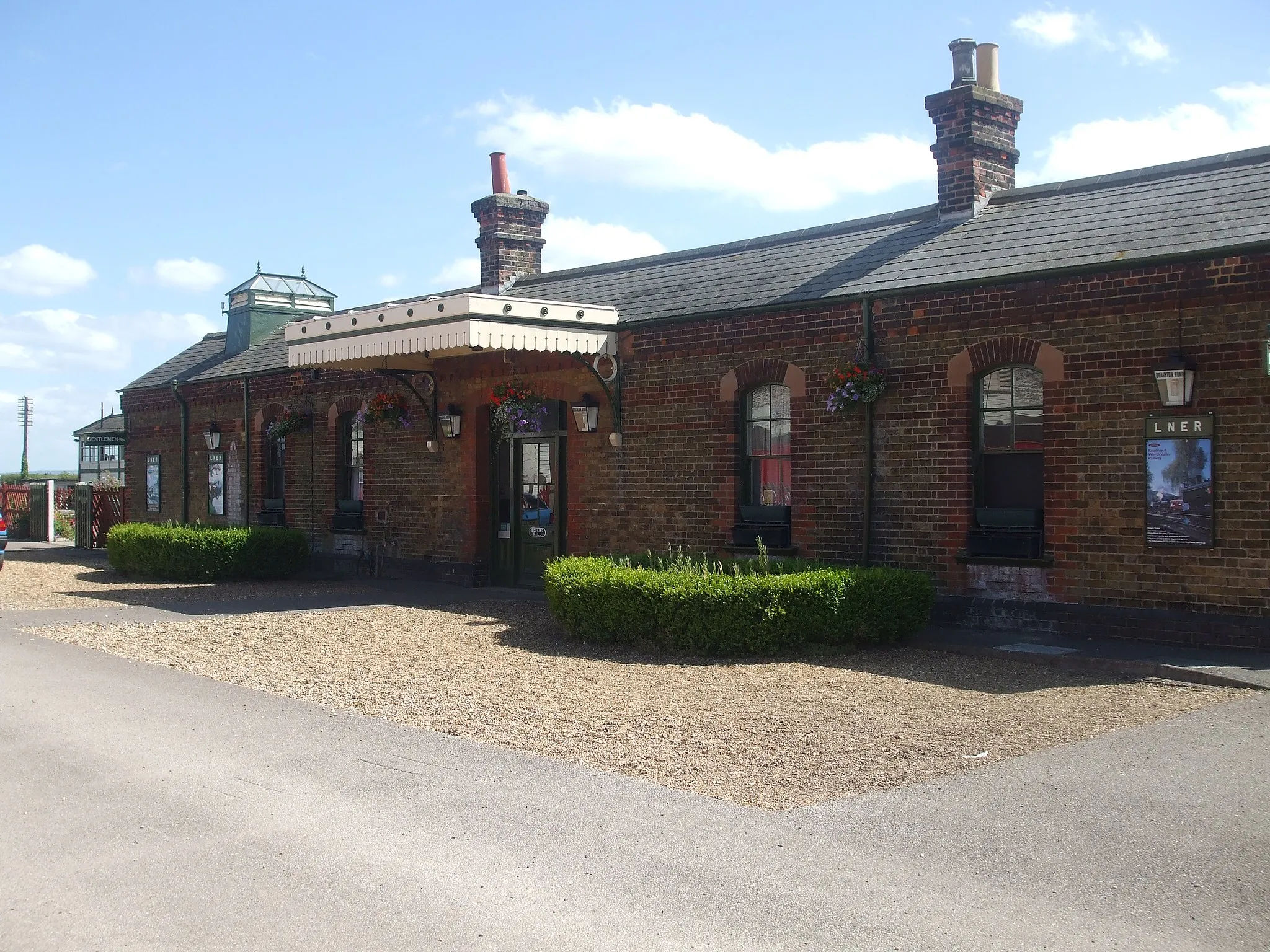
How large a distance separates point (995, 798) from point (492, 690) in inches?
167

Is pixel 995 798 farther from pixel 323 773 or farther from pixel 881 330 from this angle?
pixel 881 330

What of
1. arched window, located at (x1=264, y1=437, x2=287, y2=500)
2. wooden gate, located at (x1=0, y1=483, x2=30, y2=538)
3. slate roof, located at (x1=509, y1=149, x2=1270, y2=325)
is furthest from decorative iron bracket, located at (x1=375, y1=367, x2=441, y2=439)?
wooden gate, located at (x1=0, y1=483, x2=30, y2=538)

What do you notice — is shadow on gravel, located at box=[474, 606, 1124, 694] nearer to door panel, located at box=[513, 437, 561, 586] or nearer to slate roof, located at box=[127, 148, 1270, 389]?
slate roof, located at box=[127, 148, 1270, 389]

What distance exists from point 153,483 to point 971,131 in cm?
1896

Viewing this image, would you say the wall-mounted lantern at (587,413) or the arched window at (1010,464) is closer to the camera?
the arched window at (1010,464)

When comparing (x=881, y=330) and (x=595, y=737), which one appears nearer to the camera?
(x=595, y=737)

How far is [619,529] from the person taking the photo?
Answer: 1534 cm

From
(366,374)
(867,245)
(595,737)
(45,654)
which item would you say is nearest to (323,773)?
(595,737)

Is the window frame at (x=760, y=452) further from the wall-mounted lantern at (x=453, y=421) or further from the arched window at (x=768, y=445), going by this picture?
the wall-mounted lantern at (x=453, y=421)

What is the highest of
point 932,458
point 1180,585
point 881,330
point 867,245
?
point 867,245

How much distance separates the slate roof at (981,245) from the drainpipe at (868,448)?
0.82 feet

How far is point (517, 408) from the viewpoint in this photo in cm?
1612

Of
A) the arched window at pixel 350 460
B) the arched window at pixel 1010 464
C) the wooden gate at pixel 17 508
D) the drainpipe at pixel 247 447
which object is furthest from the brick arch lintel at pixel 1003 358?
the wooden gate at pixel 17 508

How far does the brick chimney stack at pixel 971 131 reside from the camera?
1376 cm
